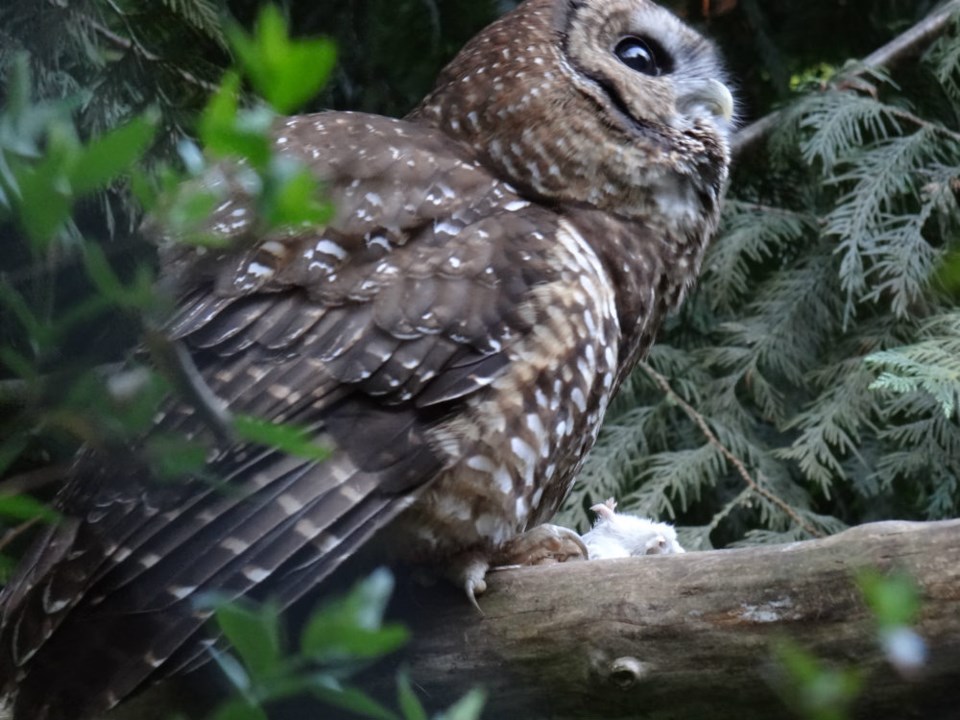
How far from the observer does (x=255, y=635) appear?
78 cm

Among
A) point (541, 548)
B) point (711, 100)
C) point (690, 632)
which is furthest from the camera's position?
point (711, 100)

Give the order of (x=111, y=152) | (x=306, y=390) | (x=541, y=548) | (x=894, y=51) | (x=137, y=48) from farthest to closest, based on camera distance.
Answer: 1. (x=894, y=51)
2. (x=137, y=48)
3. (x=541, y=548)
4. (x=306, y=390)
5. (x=111, y=152)

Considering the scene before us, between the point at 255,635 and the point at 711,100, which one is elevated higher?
the point at 255,635

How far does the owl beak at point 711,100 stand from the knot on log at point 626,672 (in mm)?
1406

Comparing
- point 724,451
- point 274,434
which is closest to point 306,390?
point 274,434

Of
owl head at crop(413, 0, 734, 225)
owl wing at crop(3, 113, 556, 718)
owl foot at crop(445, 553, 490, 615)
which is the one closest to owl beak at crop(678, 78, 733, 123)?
owl head at crop(413, 0, 734, 225)

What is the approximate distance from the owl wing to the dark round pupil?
567 millimetres

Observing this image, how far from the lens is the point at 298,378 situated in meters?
2.01

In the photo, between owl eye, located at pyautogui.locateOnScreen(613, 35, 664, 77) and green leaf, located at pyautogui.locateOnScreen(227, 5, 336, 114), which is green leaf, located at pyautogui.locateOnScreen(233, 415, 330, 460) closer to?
green leaf, located at pyautogui.locateOnScreen(227, 5, 336, 114)

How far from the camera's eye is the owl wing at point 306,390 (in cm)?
180

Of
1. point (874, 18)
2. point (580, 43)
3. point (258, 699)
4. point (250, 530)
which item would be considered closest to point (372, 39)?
point (580, 43)

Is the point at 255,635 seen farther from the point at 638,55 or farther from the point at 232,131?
the point at 638,55

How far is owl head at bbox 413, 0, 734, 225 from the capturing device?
8.36ft

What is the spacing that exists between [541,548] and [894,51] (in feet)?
6.52
